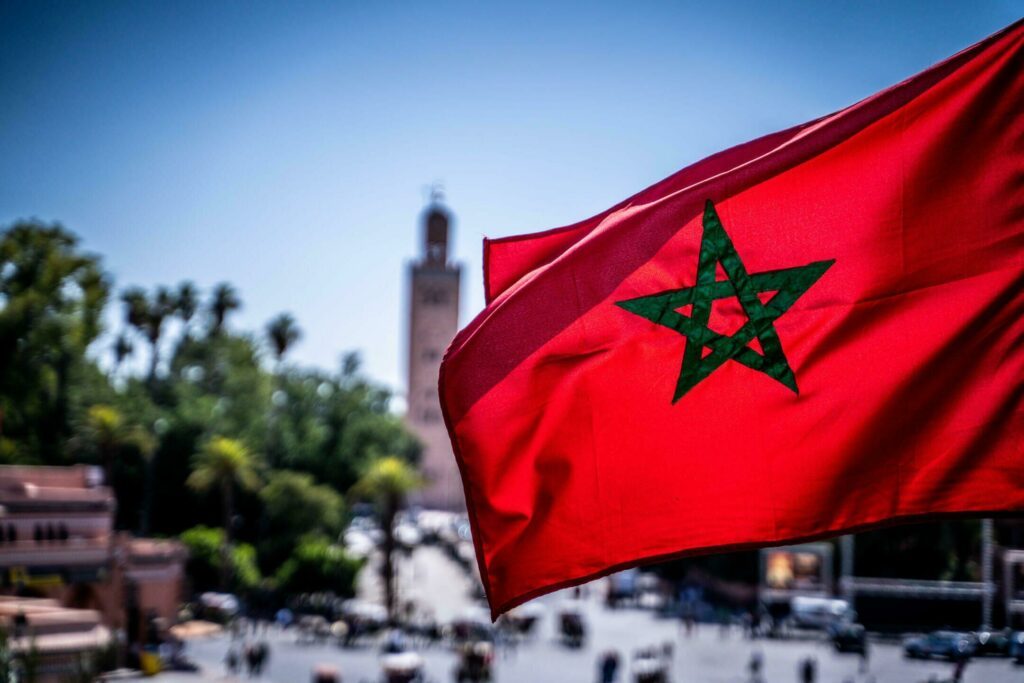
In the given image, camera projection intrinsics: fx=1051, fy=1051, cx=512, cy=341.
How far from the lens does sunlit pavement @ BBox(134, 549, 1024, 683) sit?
26.6 m

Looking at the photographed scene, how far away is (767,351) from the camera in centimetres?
574

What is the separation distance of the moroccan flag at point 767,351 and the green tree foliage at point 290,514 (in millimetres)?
46304

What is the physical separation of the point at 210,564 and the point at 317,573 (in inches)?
200

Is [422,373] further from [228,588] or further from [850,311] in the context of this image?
[850,311]

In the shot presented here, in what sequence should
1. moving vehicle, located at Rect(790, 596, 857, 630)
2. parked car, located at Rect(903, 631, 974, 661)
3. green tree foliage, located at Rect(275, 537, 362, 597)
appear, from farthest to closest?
green tree foliage, located at Rect(275, 537, 362, 597)
moving vehicle, located at Rect(790, 596, 857, 630)
parked car, located at Rect(903, 631, 974, 661)

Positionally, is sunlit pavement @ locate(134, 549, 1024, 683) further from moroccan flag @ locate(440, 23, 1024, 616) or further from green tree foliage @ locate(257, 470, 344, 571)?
moroccan flag @ locate(440, 23, 1024, 616)

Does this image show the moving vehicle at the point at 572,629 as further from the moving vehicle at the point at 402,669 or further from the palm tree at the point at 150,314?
the palm tree at the point at 150,314

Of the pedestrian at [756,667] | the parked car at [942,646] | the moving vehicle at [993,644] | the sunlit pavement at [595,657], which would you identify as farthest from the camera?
the sunlit pavement at [595,657]

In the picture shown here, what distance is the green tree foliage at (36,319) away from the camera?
47469 millimetres

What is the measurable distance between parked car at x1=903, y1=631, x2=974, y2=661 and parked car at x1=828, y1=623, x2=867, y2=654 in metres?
9.22

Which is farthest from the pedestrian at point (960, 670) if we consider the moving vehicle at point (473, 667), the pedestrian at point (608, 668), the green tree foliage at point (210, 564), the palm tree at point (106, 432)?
the palm tree at point (106, 432)

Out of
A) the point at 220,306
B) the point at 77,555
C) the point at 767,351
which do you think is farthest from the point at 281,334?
the point at 767,351

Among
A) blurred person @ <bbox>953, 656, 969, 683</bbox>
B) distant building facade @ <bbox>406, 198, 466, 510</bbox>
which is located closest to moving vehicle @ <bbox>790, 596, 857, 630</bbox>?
blurred person @ <bbox>953, 656, 969, 683</bbox>

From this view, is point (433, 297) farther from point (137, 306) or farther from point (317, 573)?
point (317, 573)
